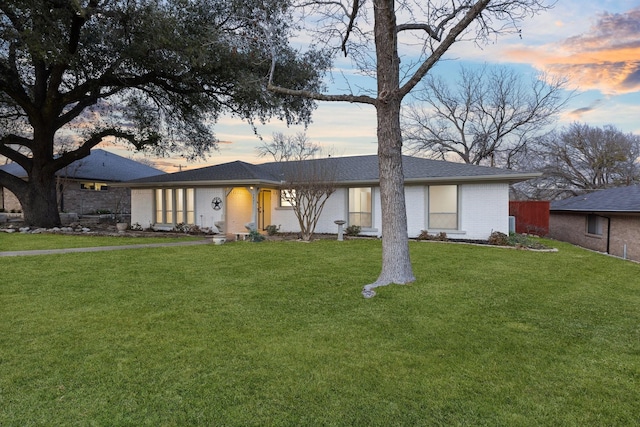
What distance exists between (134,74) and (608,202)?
67.4 feet

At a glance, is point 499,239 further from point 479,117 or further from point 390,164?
point 479,117

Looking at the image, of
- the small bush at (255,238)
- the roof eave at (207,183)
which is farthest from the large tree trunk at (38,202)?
the small bush at (255,238)

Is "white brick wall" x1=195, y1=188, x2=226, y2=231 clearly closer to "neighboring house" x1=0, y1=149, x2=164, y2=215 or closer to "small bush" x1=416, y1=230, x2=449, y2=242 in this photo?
"neighboring house" x1=0, y1=149, x2=164, y2=215

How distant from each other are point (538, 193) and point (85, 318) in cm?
3221

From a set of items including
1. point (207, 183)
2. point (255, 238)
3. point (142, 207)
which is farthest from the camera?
point (142, 207)

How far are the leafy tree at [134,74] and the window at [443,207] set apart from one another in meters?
6.29

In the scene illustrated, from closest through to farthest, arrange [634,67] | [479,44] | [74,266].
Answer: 1. [479,44]
2. [74,266]
3. [634,67]

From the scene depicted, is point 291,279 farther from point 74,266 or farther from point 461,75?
point 461,75

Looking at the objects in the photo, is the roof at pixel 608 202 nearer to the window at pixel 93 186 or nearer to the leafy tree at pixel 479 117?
the leafy tree at pixel 479 117

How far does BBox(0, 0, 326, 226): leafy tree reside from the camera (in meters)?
11.1

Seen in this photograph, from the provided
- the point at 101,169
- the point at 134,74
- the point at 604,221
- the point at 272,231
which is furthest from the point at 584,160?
the point at 101,169

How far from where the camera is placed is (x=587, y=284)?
653cm

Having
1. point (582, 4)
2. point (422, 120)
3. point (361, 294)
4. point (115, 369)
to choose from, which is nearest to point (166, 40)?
point (361, 294)

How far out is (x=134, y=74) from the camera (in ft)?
46.9
